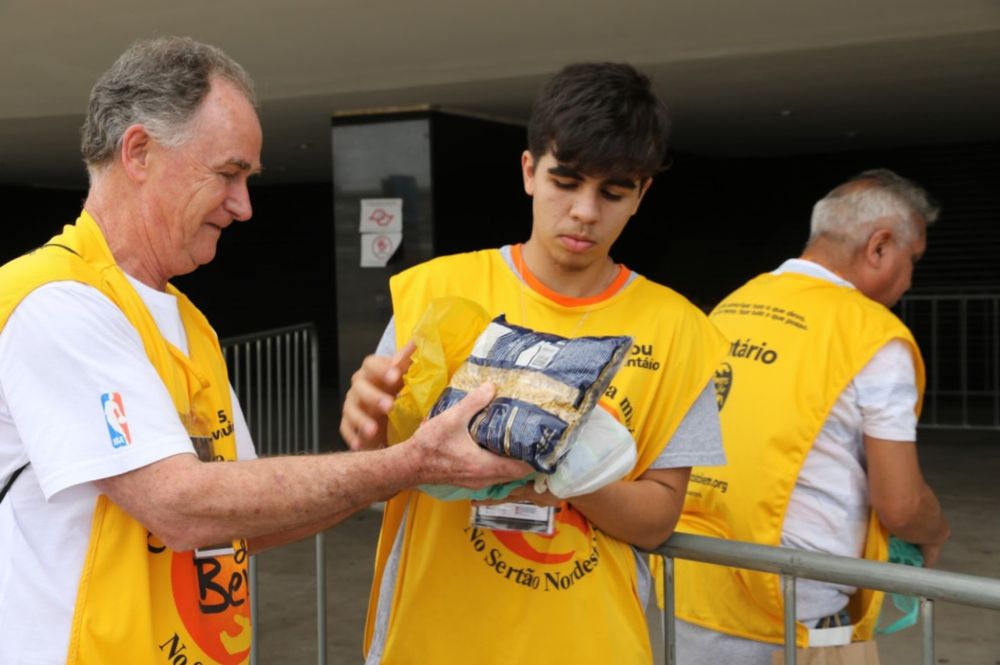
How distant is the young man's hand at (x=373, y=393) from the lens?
1665 mm

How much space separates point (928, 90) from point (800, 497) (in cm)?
674

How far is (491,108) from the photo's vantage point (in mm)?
8430

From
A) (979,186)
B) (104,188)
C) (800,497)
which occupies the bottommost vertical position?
(800,497)

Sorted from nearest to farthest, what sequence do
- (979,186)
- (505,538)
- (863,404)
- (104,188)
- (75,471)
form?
1. (75,471)
2. (104,188)
3. (505,538)
4. (863,404)
5. (979,186)

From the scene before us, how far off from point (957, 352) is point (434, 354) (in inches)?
483

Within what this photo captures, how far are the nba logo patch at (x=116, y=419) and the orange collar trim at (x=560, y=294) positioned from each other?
793 millimetres

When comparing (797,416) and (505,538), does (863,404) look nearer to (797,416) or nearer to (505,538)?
(797,416)

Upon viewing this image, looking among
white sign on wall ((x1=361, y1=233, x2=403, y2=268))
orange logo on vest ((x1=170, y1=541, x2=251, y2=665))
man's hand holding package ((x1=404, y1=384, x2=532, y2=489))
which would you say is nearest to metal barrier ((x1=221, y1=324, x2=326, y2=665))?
white sign on wall ((x1=361, y1=233, x2=403, y2=268))

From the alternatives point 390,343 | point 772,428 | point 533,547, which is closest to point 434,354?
point 390,343

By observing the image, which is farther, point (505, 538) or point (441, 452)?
point (505, 538)

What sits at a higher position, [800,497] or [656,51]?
[656,51]

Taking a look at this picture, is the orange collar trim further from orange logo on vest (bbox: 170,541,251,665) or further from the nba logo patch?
the nba logo patch

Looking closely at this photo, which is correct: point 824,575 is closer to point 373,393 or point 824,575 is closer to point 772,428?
point 772,428

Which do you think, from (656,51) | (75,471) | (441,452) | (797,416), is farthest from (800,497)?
(656,51)
